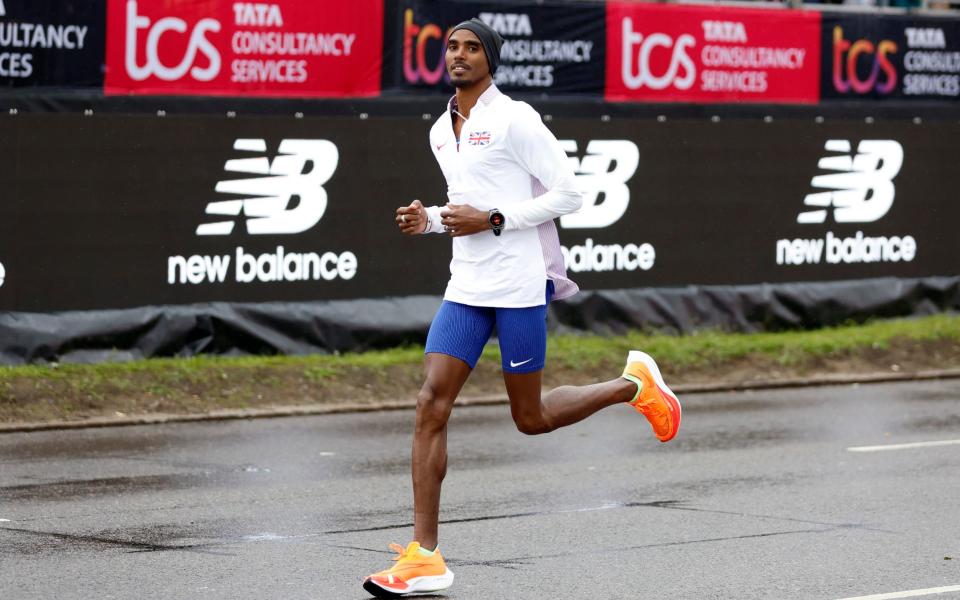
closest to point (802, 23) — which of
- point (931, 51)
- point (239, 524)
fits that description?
point (931, 51)

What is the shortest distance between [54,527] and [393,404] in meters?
4.91

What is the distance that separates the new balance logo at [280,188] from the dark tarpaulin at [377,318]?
0.61 meters

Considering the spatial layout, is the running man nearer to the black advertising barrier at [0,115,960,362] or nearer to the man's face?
the man's face

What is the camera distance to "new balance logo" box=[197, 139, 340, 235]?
13656 mm

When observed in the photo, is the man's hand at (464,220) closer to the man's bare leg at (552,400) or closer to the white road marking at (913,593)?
the man's bare leg at (552,400)

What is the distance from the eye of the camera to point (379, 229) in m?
14.4

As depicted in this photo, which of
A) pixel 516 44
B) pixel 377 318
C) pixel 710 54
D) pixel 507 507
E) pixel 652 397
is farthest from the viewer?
pixel 710 54

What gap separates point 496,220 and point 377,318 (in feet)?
24.7

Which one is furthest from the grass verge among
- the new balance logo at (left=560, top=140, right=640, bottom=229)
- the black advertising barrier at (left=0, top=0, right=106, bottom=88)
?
the black advertising barrier at (left=0, top=0, right=106, bottom=88)

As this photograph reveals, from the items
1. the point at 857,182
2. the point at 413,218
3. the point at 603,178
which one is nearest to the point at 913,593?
the point at 413,218

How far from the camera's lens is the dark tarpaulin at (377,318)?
13.0 meters

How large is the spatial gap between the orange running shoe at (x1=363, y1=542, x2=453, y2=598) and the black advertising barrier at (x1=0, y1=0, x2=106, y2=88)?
7.00 metres

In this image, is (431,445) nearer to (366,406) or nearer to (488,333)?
(488,333)

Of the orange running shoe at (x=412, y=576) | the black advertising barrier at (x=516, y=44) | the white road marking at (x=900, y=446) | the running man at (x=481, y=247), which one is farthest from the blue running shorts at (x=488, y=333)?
the black advertising barrier at (x=516, y=44)
